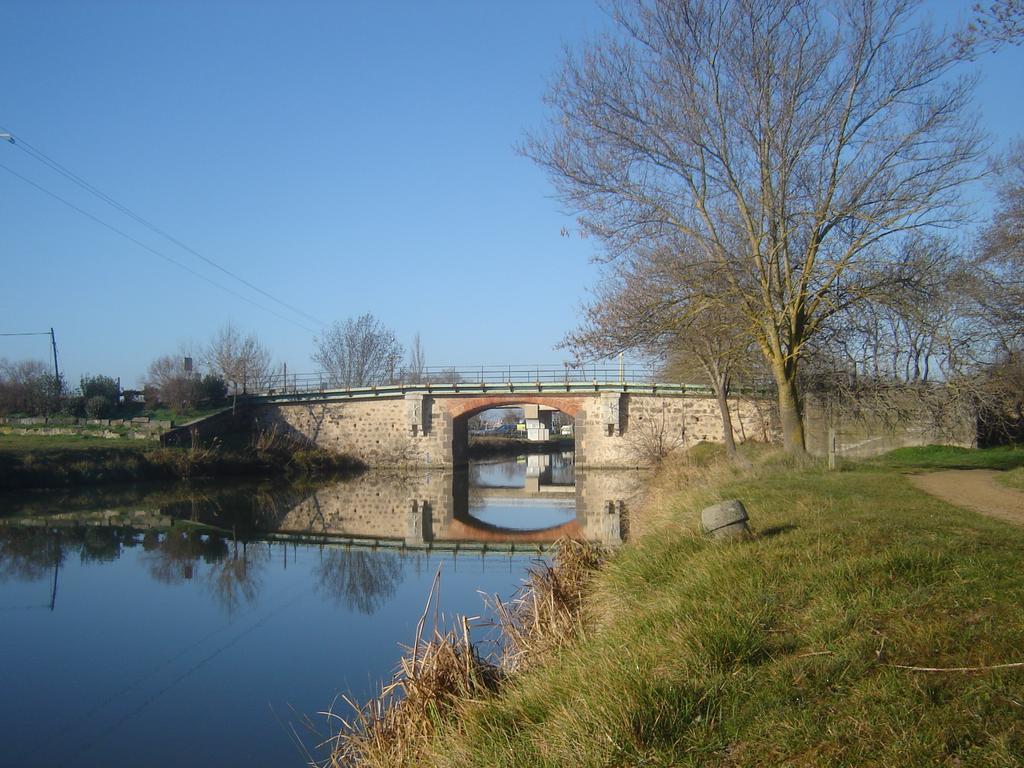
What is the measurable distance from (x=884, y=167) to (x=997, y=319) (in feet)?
27.5

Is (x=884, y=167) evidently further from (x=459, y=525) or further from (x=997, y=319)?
(x=459, y=525)

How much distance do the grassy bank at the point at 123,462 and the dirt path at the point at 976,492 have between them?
21.7 metres

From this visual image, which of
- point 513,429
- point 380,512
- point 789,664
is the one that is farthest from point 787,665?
point 513,429

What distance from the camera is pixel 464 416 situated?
37062 millimetres

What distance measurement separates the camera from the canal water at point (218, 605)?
6.72m

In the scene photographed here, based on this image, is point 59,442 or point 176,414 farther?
point 176,414

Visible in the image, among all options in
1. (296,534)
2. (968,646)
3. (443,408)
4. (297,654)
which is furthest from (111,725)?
(443,408)

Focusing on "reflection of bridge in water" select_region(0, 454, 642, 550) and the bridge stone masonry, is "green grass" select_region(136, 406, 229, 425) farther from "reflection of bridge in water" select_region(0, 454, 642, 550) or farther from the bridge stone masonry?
"reflection of bridge in water" select_region(0, 454, 642, 550)

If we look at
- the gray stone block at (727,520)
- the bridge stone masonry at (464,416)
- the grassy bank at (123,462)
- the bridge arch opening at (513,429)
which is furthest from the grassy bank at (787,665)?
the bridge arch opening at (513,429)

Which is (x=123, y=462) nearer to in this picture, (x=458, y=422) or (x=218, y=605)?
(x=458, y=422)

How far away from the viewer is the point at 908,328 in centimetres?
1436

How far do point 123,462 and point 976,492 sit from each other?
23489 millimetres

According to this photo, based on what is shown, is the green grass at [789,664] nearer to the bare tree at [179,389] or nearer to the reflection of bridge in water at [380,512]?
the reflection of bridge in water at [380,512]

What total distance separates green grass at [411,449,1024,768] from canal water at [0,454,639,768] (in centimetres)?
198
